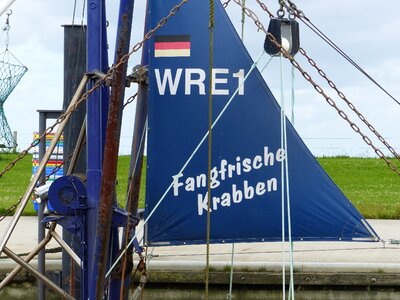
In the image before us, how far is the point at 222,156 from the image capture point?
8.02m

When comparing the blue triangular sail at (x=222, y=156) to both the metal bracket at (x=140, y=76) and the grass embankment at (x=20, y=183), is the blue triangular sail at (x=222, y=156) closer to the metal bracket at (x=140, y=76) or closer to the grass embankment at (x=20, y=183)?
the metal bracket at (x=140, y=76)

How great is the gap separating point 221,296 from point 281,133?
290 cm

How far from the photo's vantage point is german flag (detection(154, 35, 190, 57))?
8.02 meters

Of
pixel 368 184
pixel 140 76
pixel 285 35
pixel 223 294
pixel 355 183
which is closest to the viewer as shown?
pixel 285 35

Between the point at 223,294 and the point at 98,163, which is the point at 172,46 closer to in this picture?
the point at 98,163

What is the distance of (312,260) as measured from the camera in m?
11.2

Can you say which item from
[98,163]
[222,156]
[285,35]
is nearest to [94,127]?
[98,163]

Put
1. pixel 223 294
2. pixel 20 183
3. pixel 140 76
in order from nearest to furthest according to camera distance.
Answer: pixel 140 76, pixel 223 294, pixel 20 183

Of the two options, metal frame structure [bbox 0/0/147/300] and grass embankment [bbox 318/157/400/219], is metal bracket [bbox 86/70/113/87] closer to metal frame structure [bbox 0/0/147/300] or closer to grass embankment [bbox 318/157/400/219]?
metal frame structure [bbox 0/0/147/300]

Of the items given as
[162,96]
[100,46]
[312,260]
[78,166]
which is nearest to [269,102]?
[162,96]

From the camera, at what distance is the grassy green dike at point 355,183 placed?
59.8 feet

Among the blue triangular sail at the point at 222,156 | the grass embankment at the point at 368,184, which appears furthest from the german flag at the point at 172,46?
the grass embankment at the point at 368,184

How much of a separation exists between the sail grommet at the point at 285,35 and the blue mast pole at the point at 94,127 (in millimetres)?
1343

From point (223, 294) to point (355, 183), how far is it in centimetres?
1488
